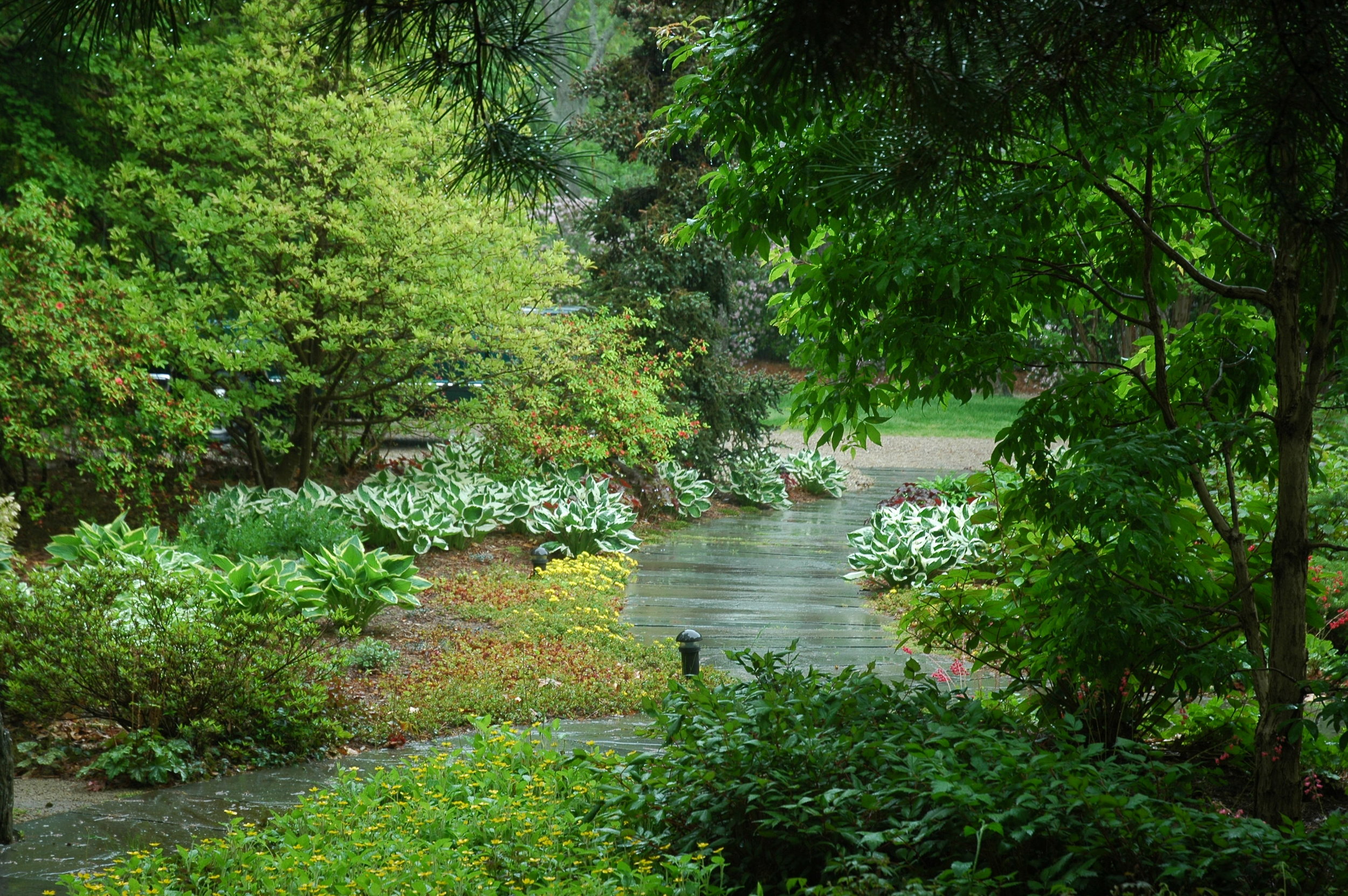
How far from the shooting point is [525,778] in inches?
173

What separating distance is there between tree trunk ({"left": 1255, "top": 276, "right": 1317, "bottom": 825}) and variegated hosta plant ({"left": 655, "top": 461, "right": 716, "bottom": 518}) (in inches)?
402

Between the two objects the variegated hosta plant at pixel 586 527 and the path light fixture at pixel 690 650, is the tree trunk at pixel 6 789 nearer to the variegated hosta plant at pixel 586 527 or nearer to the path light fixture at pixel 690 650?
the path light fixture at pixel 690 650

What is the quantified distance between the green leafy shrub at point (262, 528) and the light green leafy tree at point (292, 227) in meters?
1.05

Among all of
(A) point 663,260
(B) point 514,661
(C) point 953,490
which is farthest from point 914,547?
(A) point 663,260

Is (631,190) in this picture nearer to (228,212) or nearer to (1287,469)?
(228,212)

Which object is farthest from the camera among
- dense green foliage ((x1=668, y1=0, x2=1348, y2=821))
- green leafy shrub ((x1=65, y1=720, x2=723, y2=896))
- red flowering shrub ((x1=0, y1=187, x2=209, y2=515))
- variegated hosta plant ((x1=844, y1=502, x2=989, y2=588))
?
variegated hosta plant ((x1=844, y1=502, x2=989, y2=588))

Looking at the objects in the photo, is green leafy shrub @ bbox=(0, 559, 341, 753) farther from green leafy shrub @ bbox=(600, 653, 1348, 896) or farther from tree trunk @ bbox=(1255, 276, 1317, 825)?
tree trunk @ bbox=(1255, 276, 1317, 825)

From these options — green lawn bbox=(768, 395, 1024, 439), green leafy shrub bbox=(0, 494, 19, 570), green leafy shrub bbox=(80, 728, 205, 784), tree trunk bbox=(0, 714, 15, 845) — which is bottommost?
green leafy shrub bbox=(80, 728, 205, 784)

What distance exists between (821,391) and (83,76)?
9.27 meters

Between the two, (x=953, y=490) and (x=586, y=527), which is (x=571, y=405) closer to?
(x=586, y=527)

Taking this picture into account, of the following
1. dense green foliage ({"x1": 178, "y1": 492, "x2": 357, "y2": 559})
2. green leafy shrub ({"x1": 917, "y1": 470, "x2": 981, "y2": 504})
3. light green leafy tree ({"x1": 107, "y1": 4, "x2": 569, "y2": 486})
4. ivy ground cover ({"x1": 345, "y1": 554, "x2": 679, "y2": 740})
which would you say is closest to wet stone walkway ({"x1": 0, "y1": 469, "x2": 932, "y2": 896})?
ivy ground cover ({"x1": 345, "y1": 554, "x2": 679, "y2": 740})

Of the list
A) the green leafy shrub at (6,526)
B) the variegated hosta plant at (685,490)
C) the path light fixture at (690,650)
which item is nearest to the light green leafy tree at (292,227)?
the green leafy shrub at (6,526)

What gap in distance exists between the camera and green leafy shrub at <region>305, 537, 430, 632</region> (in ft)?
22.9

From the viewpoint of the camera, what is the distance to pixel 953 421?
30.2m
